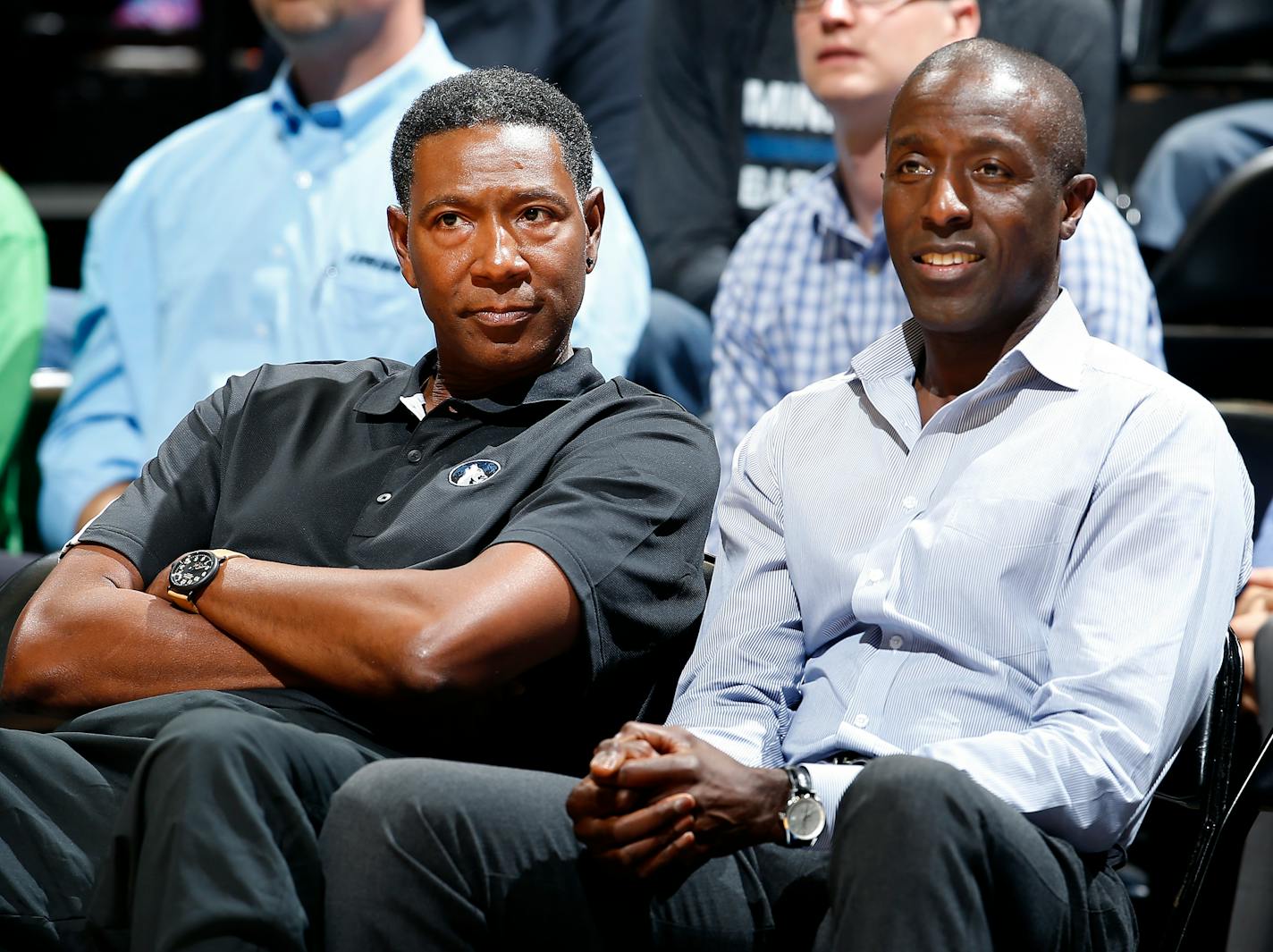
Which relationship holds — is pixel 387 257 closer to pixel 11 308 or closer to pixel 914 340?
pixel 11 308

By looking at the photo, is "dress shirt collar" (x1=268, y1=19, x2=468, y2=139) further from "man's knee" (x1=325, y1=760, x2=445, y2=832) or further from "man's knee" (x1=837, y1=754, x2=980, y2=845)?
"man's knee" (x1=837, y1=754, x2=980, y2=845)

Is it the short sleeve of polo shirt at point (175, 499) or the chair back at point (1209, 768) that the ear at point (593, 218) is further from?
the chair back at point (1209, 768)

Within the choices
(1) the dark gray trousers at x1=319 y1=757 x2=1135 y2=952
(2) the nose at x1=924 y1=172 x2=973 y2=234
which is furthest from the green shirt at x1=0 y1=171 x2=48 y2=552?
(2) the nose at x1=924 y1=172 x2=973 y2=234

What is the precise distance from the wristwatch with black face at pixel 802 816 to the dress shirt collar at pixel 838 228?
146 centimetres

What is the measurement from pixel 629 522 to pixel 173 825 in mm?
553

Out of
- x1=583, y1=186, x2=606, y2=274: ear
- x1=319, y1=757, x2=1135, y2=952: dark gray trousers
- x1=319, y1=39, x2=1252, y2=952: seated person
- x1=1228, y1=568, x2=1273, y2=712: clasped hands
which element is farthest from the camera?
x1=1228, y1=568, x2=1273, y2=712: clasped hands

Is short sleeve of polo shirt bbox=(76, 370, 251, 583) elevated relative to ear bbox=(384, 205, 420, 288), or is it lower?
lower

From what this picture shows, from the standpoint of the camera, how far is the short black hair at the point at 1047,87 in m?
1.87

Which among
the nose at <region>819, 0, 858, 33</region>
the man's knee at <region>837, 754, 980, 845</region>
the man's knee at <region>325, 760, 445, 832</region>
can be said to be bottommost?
the man's knee at <region>325, 760, 445, 832</region>

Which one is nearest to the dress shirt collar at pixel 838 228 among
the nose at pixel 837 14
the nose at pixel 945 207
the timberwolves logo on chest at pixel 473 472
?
the nose at pixel 837 14

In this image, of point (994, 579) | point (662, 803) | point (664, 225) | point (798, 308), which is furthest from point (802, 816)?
point (664, 225)

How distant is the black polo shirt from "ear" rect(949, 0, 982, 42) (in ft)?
4.00

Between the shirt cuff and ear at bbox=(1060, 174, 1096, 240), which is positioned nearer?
the shirt cuff

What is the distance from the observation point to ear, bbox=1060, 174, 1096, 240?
1.90 metres
